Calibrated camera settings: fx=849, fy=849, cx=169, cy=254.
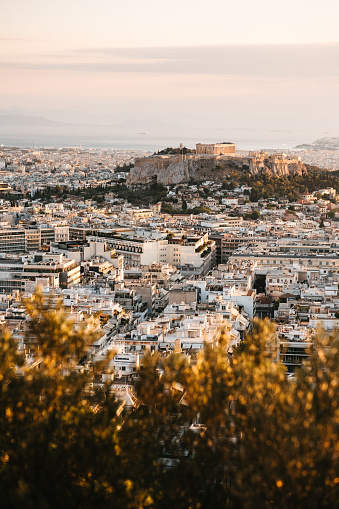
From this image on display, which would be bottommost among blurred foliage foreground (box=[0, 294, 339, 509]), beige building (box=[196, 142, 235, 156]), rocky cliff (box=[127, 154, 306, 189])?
rocky cliff (box=[127, 154, 306, 189])

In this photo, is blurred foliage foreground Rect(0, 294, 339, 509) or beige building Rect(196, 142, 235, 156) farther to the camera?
beige building Rect(196, 142, 235, 156)

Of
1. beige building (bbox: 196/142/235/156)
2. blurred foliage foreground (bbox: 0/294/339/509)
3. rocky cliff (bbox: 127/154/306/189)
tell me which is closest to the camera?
blurred foliage foreground (bbox: 0/294/339/509)

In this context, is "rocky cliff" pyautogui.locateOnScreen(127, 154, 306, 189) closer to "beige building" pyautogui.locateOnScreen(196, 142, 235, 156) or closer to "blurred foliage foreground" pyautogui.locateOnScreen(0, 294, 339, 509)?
"beige building" pyautogui.locateOnScreen(196, 142, 235, 156)

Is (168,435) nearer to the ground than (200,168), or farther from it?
farther from it

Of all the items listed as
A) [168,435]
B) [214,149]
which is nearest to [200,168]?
[214,149]

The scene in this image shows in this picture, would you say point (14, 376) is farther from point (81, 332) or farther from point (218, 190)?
point (218, 190)

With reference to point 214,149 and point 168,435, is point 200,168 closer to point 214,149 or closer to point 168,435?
point 214,149

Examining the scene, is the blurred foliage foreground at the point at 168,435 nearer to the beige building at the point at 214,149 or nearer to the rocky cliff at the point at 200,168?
the rocky cliff at the point at 200,168

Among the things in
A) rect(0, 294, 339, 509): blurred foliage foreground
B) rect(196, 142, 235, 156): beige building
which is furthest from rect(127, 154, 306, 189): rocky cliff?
rect(0, 294, 339, 509): blurred foliage foreground

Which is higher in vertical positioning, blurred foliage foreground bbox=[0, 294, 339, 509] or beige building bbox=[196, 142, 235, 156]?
blurred foliage foreground bbox=[0, 294, 339, 509]
